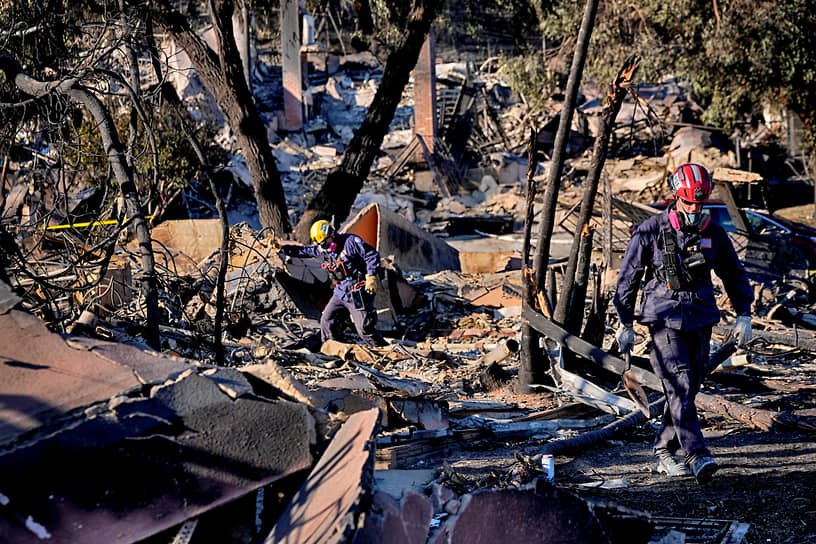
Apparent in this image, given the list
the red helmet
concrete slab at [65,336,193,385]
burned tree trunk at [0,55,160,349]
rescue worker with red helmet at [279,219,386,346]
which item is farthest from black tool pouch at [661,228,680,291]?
rescue worker with red helmet at [279,219,386,346]

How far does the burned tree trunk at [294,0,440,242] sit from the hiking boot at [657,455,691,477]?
26.0 ft

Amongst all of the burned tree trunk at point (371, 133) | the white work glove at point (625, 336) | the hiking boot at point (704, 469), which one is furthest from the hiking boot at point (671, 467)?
the burned tree trunk at point (371, 133)

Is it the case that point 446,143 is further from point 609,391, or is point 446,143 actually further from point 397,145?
point 609,391

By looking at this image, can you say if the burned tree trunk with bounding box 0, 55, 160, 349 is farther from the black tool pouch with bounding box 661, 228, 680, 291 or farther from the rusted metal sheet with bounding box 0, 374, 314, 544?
the black tool pouch with bounding box 661, 228, 680, 291

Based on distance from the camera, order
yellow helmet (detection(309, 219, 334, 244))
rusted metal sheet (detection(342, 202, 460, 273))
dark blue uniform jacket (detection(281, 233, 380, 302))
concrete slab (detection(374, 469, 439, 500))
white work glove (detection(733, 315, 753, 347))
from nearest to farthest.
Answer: concrete slab (detection(374, 469, 439, 500)) < white work glove (detection(733, 315, 753, 347)) < yellow helmet (detection(309, 219, 334, 244)) < dark blue uniform jacket (detection(281, 233, 380, 302)) < rusted metal sheet (detection(342, 202, 460, 273))

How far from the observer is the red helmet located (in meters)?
4.77

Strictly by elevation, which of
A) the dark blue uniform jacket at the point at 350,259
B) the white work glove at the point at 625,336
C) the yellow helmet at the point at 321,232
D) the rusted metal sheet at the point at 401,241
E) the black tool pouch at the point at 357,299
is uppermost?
the white work glove at the point at 625,336

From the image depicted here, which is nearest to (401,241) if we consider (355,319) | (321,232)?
(355,319)

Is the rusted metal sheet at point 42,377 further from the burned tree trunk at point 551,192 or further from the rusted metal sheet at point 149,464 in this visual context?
the burned tree trunk at point 551,192

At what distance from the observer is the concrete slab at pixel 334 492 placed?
2789mm

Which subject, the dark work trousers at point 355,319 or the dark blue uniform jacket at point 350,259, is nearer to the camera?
the dark blue uniform jacket at point 350,259

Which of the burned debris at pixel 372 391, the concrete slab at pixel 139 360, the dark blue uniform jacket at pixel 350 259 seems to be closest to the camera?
the burned debris at pixel 372 391

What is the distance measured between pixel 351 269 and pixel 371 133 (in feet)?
11.1

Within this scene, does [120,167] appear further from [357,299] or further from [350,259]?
[357,299]
